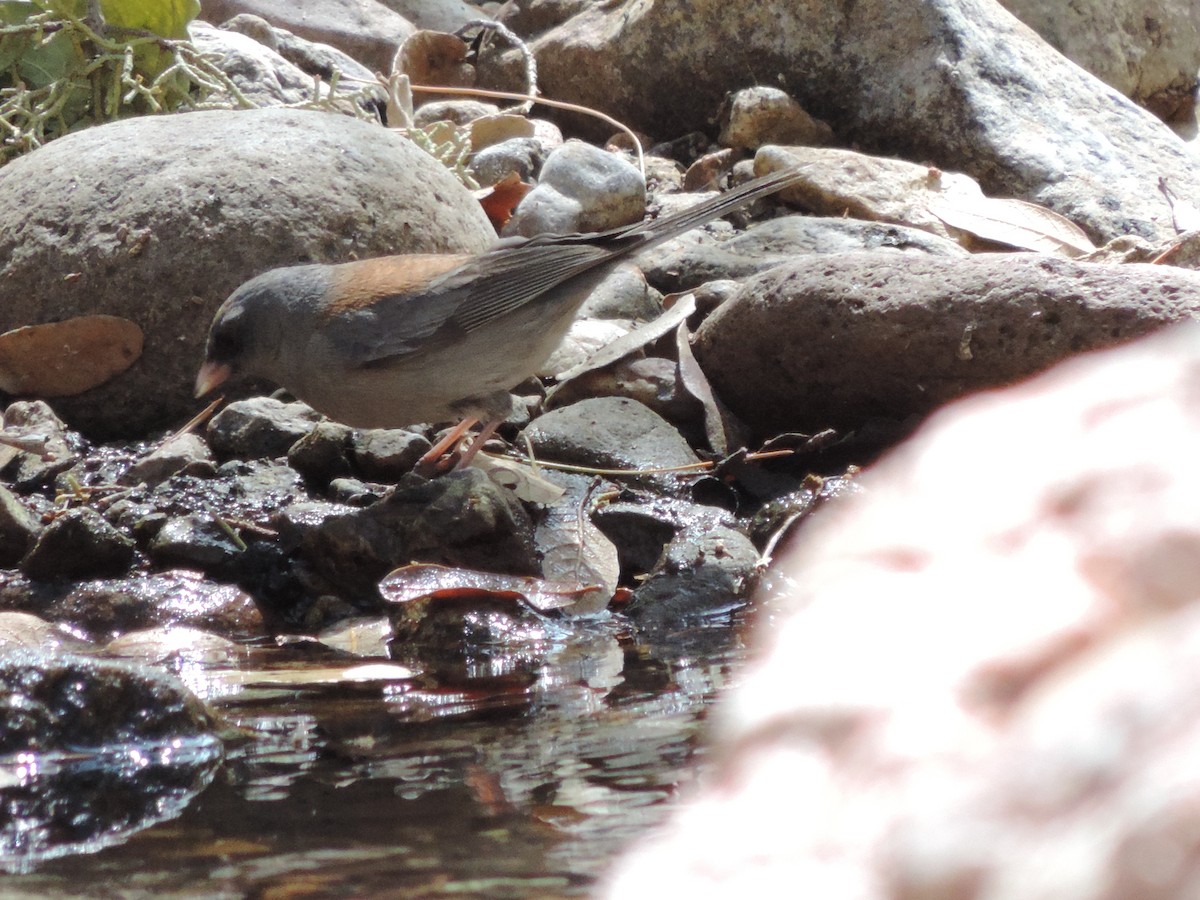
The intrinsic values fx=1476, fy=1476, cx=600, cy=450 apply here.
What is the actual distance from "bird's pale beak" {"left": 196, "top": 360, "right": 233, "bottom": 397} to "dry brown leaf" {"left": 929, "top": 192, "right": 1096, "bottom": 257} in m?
3.93

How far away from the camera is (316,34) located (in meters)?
10.4

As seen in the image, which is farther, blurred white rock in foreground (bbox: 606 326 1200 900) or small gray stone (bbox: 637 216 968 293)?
small gray stone (bbox: 637 216 968 293)

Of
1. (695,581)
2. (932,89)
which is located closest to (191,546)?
(695,581)

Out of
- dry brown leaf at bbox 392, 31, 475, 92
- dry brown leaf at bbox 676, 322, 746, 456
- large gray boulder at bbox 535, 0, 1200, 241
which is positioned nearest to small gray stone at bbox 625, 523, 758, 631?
dry brown leaf at bbox 676, 322, 746, 456

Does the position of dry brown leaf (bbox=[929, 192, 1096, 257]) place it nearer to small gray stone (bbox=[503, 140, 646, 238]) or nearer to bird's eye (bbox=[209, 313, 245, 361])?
small gray stone (bbox=[503, 140, 646, 238])

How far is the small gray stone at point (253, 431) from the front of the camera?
5.76 meters

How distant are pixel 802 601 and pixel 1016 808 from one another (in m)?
0.27

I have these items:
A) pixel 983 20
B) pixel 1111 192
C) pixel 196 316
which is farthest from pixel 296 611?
pixel 983 20

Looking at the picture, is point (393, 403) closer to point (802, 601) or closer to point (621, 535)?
point (621, 535)

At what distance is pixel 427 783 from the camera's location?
2.68 m

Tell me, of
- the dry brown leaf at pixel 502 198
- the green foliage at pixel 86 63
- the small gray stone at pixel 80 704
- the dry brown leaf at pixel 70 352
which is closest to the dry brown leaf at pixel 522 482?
the dry brown leaf at pixel 70 352

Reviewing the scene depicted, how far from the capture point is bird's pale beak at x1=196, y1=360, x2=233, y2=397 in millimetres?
5465

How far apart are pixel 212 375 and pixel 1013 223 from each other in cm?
434

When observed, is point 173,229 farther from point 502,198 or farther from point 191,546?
point 502,198
